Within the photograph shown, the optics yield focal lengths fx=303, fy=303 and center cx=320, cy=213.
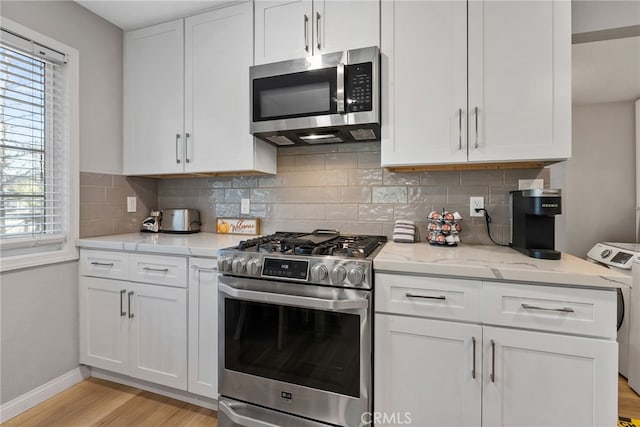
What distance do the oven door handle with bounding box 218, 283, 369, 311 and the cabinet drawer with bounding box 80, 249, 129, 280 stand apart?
782 mm

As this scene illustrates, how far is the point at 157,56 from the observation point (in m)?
2.21

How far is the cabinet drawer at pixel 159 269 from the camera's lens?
1748 millimetres

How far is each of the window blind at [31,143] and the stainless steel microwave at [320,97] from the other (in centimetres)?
129

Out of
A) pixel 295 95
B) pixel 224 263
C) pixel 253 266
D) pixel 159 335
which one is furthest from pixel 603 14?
pixel 159 335

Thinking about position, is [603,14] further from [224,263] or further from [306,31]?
[224,263]

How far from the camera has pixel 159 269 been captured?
1791 mm

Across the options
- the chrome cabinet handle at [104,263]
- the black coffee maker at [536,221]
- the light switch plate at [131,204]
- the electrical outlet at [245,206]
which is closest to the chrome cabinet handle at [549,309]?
the black coffee maker at [536,221]

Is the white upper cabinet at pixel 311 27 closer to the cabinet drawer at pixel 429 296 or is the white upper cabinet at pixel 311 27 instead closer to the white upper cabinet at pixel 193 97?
the white upper cabinet at pixel 193 97

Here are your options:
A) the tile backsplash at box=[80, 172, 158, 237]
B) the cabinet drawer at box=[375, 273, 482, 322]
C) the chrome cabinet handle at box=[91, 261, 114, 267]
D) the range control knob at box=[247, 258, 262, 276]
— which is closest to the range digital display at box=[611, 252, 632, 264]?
the cabinet drawer at box=[375, 273, 482, 322]

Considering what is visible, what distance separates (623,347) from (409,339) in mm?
2020

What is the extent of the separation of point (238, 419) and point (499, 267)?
1420 millimetres

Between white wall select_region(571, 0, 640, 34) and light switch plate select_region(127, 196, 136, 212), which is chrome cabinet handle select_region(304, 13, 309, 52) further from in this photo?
light switch plate select_region(127, 196, 136, 212)

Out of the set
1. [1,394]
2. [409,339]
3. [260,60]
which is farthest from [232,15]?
[1,394]

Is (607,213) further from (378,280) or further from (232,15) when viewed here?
(232,15)
